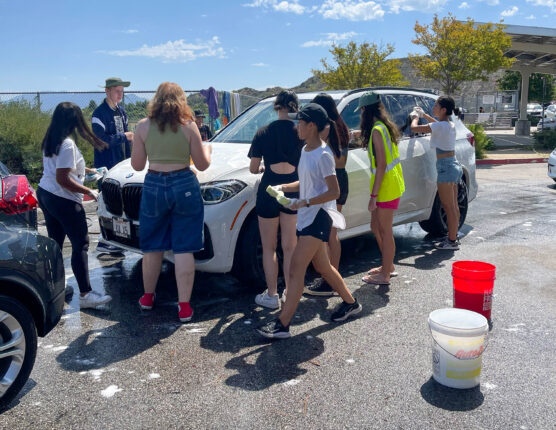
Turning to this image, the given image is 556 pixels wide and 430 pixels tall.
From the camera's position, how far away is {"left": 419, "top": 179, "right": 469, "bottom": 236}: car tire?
23.0ft

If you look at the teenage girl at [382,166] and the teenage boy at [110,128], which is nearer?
the teenage girl at [382,166]

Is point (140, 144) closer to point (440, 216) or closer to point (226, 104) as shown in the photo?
point (440, 216)

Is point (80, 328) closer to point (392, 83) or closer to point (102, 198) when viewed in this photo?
point (102, 198)

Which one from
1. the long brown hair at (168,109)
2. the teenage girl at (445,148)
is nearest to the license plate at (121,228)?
the long brown hair at (168,109)

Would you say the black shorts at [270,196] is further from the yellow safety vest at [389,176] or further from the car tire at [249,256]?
the yellow safety vest at [389,176]

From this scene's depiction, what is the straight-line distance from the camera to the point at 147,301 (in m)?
4.75

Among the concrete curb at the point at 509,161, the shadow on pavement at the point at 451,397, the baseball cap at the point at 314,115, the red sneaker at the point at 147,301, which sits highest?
the baseball cap at the point at 314,115

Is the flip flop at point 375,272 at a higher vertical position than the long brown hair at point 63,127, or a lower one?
lower

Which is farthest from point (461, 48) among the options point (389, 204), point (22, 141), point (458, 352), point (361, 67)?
point (458, 352)

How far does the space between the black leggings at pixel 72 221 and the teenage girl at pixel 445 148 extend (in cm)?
380

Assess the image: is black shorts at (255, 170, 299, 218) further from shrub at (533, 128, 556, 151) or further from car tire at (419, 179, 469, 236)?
shrub at (533, 128, 556, 151)

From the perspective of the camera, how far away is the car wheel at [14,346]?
3.08m

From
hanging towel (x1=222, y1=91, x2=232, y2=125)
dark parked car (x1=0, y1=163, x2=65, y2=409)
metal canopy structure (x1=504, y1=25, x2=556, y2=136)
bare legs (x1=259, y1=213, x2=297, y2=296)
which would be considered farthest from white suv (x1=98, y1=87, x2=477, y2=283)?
metal canopy structure (x1=504, y1=25, x2=556, y2=136)

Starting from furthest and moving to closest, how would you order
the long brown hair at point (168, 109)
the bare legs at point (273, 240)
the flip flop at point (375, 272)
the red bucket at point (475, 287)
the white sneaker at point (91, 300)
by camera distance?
the flip flop at point (375, 272) < the white sneaker at point (91, 300) < the bare legs at point (273, 240) < the long brown hair at point (168, 109) < the red bucket at point (475, 287)
